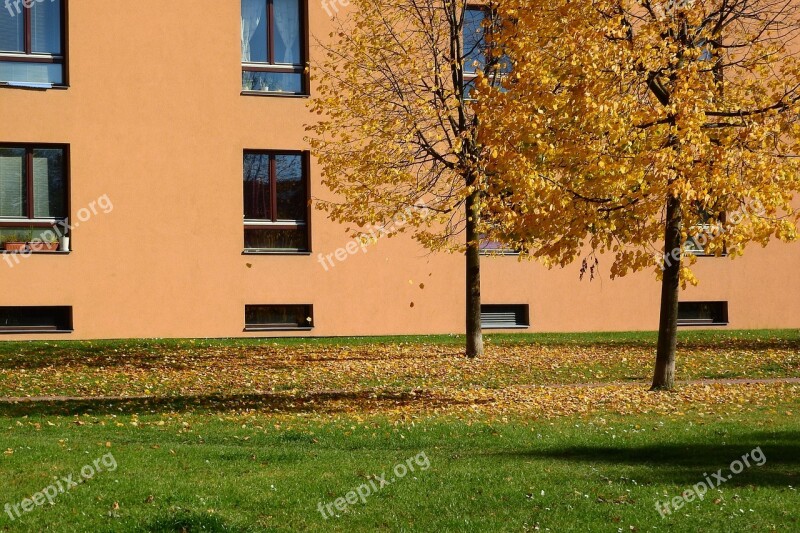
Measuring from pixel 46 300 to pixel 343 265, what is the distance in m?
6.48

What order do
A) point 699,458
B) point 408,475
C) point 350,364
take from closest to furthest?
point 408,475 → point 699,458 → point 350,364

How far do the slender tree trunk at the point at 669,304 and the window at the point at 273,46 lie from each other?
39.5 ft

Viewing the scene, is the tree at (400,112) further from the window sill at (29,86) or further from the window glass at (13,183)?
the window glass at (13,183)

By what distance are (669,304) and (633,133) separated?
322 centimetres

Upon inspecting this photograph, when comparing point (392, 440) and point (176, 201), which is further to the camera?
point (176, 201)

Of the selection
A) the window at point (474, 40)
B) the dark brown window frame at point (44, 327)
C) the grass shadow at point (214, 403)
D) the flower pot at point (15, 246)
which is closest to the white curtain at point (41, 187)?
the flower pot at point (15, 246)

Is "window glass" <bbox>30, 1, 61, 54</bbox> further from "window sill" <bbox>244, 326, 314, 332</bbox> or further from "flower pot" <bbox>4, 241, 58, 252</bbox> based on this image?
"window sill" <bbox>244, 326, 314, 332</bbox>

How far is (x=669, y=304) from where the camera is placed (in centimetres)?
1370

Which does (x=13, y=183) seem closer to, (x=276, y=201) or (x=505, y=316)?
(x=276, y=201)

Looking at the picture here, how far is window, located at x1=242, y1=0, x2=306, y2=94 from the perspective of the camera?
2323 cm

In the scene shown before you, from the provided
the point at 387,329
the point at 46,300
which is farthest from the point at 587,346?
the point at 46,300

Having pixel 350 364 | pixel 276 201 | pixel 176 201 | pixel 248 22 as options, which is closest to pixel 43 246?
pixel 176 201

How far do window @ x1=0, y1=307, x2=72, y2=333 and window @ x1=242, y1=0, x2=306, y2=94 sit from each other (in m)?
6.42

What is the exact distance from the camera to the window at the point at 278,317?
23.2 metres
